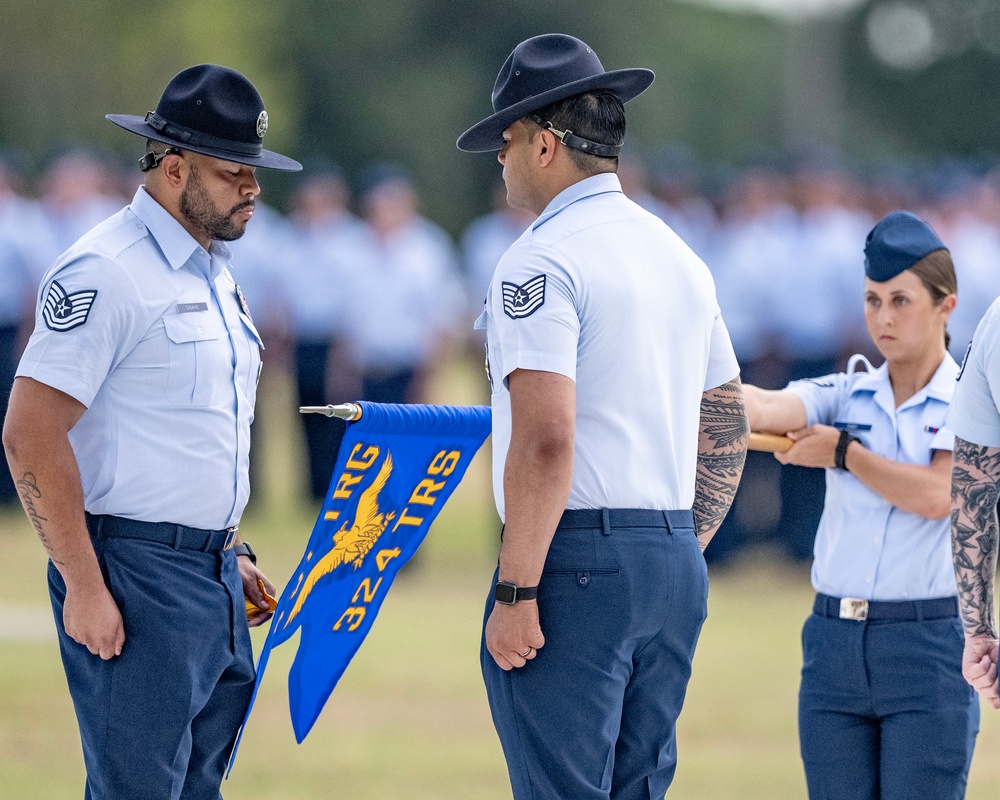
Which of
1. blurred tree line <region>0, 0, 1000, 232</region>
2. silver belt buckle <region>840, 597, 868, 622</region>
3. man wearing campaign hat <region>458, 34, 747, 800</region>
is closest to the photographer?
man wearing campaign hat <region>458, 34, 747, 800</region>

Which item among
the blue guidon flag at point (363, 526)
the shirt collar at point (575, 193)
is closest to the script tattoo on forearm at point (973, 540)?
the shirt collar at point (575, 193)

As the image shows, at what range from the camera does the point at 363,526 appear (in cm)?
422

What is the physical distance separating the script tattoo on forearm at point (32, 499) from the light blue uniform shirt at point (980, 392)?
82.9 inches

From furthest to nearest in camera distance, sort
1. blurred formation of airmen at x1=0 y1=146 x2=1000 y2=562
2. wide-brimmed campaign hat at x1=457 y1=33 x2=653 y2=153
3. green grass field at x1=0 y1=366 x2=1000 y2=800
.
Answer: blurred formation of airmen at x1=0 y1=146 x2=1000 y2=562 < green grass field at x1=0 y1=366 x2=1000 y2=800 < wide-brimmed campaign hat at x1=457 y1=33 x2=653 y2=153

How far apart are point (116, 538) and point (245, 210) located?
89cm

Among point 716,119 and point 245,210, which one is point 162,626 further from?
point 716,119

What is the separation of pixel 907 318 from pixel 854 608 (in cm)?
80

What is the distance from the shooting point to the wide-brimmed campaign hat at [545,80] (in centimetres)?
348

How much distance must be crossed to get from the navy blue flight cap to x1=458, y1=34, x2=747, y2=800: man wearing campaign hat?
32.5 inches

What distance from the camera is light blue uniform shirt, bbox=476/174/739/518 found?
3.39m

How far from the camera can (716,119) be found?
4781 cm

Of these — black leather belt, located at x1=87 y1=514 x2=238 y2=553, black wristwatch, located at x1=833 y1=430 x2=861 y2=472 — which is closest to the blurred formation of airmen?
black wristwatch, located at x1=833 y1=430 x2=861 y2=472

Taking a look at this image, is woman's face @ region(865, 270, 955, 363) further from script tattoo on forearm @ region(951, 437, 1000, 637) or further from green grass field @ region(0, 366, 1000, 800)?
green grass field @ region(0, 366, 1000, 800)

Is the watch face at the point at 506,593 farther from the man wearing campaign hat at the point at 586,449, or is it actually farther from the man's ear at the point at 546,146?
the man's ear at the point at 546,146
